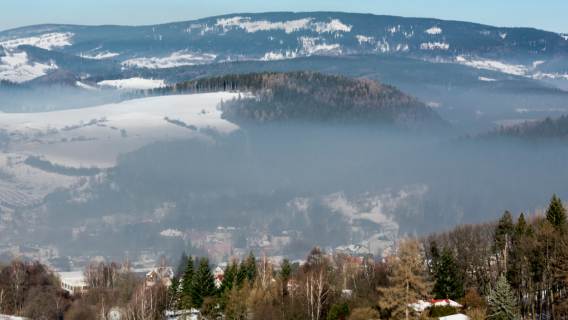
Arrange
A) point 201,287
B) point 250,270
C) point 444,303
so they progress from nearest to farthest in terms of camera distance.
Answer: point 444,303 < point 201,287 < point 250,270

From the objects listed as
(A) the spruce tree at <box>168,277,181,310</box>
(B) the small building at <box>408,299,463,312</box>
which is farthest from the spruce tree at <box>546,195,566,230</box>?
(A) the spruce tree at <box>168,277,181,310</box>

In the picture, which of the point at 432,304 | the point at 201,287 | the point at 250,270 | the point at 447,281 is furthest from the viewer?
the point at 250,270

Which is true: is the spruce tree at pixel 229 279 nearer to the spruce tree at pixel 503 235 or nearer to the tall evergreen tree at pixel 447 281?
the tall evergreen tree at pixel 447 281

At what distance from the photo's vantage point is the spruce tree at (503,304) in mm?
66500

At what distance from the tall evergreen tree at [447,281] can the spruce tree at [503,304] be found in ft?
24.7

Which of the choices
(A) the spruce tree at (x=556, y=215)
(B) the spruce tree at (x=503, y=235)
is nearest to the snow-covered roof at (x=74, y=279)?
(B) the spruce tree at (x=503, y=235)

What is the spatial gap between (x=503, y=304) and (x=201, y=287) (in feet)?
86.6

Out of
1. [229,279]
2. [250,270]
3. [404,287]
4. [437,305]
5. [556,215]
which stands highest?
[556,215]

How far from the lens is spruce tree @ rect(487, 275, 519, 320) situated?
66.5 metres

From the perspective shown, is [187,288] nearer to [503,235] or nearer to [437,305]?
[437,305]

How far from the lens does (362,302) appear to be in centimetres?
7256

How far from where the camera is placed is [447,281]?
75.4 metres

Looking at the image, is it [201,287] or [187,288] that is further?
[187,288]

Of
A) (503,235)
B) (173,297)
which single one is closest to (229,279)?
(173,297)
